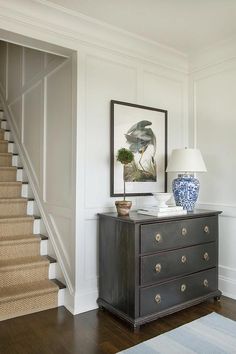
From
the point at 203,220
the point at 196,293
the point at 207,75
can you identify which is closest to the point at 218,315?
the point at 196,293

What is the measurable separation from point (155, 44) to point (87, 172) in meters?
1.58

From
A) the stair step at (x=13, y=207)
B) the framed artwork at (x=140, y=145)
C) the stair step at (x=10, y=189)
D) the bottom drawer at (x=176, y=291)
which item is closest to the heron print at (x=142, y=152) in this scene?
the framed artwork at (x=140, y=145)

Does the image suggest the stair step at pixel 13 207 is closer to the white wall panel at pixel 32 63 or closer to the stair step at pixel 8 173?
the stair step at pixel 8 173

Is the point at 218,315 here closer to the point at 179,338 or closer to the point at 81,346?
the point at 179,338

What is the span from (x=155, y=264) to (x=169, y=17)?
2.17 m

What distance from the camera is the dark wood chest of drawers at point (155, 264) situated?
2.40 m

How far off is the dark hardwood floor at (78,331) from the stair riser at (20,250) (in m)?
0.68

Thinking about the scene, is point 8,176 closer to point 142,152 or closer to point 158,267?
point 142,152

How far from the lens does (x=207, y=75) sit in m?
3.39

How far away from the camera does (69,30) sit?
8.86 feet

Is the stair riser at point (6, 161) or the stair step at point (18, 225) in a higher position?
the stair riser at point (6, 161)

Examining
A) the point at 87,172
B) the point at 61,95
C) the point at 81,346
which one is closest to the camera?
the point at 81,346

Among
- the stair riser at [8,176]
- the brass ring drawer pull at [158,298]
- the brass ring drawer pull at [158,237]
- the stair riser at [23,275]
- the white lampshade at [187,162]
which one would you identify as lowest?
the brass ring drawer pull at [158,298]

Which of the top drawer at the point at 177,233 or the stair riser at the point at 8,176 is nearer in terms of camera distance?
the top drawer at the point at 177,233
